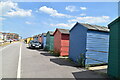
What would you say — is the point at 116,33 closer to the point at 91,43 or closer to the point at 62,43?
the point at 91,43

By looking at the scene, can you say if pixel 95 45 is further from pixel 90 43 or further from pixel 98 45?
pixel 90 43

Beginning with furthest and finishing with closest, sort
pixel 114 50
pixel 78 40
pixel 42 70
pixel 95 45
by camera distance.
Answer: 1. pixel 78 40
2. pixel 95 45
3. pixel 42 70
4. pixel 114 50

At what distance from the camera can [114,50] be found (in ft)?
16.1

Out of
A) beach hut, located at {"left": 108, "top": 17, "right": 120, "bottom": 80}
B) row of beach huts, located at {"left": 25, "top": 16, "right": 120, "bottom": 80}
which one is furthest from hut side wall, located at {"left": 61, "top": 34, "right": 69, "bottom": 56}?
beach hut, located at {"left": 108, "top": 17, "right": 120, "bottom": 80}

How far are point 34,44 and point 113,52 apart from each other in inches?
644

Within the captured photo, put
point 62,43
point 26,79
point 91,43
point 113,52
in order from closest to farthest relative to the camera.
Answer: point 26,79, point 113,52, point 91,43, point 62,43

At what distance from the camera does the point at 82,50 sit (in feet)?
24.4

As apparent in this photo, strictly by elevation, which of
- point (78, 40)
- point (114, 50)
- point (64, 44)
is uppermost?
point (78, 40)

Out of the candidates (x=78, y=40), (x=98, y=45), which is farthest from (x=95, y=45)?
(x=78, y=40)

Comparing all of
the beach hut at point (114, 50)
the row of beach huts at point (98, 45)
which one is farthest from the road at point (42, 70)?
the row of beach huts at point (98, 45)

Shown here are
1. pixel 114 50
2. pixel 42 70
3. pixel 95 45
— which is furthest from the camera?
pixel 95 45

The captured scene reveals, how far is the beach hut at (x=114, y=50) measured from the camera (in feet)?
15.3

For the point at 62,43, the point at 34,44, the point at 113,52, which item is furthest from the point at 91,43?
the point at 34,44

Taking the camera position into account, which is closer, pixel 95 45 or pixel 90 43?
pixel 90 43
